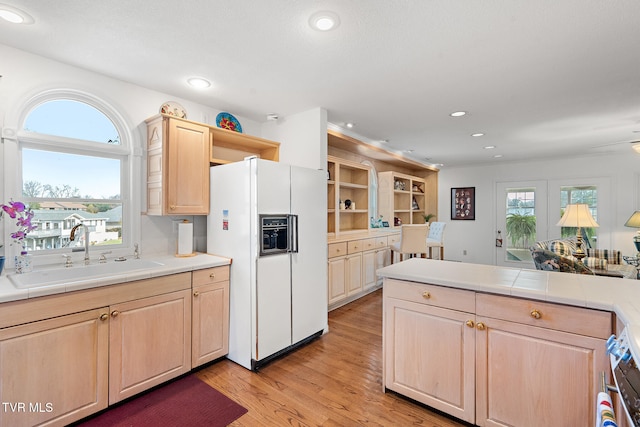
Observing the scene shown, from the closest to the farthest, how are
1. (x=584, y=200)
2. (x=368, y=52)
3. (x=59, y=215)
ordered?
(x=368, y=52)
(x=59, y=215)
(x=584, y=200)

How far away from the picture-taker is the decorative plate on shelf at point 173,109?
108 inches

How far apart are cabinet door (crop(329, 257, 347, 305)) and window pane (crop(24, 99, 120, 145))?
8.72ft

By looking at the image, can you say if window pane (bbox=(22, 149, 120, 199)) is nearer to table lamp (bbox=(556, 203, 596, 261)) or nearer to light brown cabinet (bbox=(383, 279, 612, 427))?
light brown cabinet (bbox=(383, 279, 612, 427))

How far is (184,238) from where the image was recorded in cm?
273

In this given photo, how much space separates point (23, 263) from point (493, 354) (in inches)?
119

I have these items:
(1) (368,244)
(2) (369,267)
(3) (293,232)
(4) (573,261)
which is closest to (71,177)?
(3) (293,232)

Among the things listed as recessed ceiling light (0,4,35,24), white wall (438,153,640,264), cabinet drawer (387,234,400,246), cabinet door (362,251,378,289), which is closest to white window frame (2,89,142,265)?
recessed ceiling light (0,4,35,24)

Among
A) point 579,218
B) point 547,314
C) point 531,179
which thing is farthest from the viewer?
point 531,179

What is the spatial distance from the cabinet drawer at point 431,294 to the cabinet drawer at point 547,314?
62mm

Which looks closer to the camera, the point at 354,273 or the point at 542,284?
the point at 542,284

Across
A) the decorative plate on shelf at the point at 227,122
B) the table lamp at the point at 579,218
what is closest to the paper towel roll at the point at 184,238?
the decorative plate on shelf at the point at 227,122

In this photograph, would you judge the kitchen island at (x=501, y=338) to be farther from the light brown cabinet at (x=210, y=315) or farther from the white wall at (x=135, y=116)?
the white wall at (x=135, y=116)

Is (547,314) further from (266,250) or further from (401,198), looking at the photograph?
(401,198)

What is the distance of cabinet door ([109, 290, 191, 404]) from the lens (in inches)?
76.1
